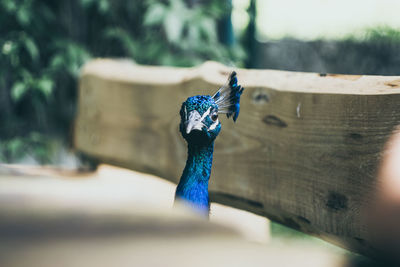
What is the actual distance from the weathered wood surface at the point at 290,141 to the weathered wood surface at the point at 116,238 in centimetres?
74

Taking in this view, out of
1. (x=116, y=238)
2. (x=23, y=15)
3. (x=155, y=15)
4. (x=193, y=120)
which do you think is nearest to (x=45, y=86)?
(x=23, y=15)

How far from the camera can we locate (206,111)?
41.8 inches

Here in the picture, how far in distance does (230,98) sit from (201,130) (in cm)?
11

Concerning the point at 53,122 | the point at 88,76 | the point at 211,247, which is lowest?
the point at 211,247

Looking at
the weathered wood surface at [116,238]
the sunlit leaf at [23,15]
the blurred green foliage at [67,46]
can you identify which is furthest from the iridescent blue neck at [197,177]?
the sunlit leaf at [23,15]

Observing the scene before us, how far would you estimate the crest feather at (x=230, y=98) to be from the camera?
43.9 inches

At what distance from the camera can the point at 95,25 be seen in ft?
10.7

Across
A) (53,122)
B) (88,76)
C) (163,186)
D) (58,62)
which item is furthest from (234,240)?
(53,122)

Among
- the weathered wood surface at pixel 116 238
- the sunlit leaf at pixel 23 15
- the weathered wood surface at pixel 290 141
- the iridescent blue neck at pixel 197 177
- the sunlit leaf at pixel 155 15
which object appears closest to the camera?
the weathered wood surface at pixel 116 238

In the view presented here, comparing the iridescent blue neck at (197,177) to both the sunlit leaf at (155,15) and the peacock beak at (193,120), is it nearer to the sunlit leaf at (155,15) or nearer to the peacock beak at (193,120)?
the peacock beak at (193,120)

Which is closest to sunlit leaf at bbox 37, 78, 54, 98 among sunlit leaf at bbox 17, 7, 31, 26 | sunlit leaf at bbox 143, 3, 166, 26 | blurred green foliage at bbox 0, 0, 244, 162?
blurred green foliage at bbox 0, 0, 244, 162

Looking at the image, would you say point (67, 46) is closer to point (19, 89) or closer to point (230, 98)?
point (19, 89)

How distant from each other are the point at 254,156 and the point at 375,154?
39cm

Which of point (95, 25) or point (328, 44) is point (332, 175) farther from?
point (95, 25)
